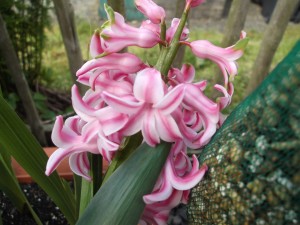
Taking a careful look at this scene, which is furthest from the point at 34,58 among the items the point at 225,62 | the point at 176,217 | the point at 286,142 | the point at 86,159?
the point at 286,142

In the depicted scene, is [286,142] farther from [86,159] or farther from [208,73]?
[208,73]

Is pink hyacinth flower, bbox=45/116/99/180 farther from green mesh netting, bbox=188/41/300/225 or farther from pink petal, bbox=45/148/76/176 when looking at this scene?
green mesh netting, bbox=188/41/300/225

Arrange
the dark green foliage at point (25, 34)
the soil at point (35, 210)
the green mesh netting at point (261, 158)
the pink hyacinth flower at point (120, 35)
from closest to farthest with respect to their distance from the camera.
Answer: the green mesh netting at point (261, 158), the pink hyacinth flower at point (120, 35), the soil at point (35, 210), the dark green foliage at point (25, 34)

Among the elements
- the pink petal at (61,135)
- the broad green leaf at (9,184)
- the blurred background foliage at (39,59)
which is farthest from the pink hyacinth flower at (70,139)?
the blurred background foliage at (39,59)

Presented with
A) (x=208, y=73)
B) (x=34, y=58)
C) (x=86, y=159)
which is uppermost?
(x=86, y=159)

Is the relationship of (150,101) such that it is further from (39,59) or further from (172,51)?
(39,59)

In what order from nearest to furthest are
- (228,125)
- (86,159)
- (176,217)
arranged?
(228,125) < (86,159) < (176,217)

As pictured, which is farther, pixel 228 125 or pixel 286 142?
pixel 228 125

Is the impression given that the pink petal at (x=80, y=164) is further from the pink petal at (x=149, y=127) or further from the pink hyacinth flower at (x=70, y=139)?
the pink petal at (x=149, y=127)
